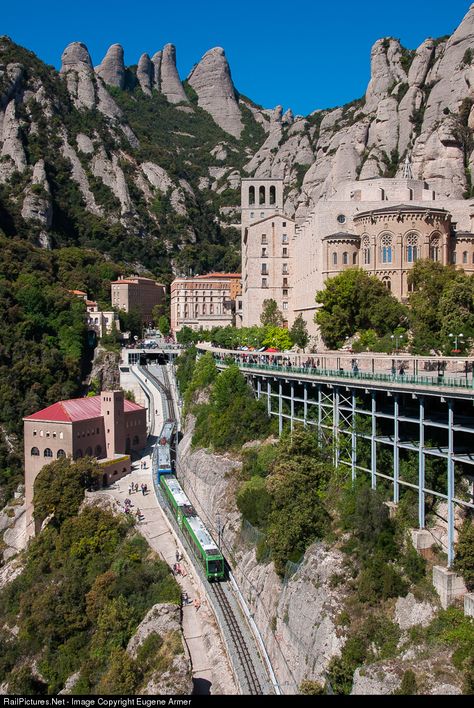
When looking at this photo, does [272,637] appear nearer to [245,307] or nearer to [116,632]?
[116,632]

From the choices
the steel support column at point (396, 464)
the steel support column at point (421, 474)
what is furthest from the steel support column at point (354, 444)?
the steel support column at point (421, 474)

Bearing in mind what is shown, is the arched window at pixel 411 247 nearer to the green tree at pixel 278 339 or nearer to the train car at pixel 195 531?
the green tree at pixel 278 339

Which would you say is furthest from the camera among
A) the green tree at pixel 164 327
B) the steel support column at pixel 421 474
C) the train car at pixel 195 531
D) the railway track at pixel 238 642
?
the green tree at pixel 164 327

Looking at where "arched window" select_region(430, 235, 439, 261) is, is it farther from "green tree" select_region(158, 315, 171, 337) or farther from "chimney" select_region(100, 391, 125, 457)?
"green tree" select_region(158, 315, 171, 337)

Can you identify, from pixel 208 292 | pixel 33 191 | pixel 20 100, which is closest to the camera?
pixel 208 292

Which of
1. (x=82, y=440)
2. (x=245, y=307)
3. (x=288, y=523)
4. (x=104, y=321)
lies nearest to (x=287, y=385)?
(x=288, y=523)
